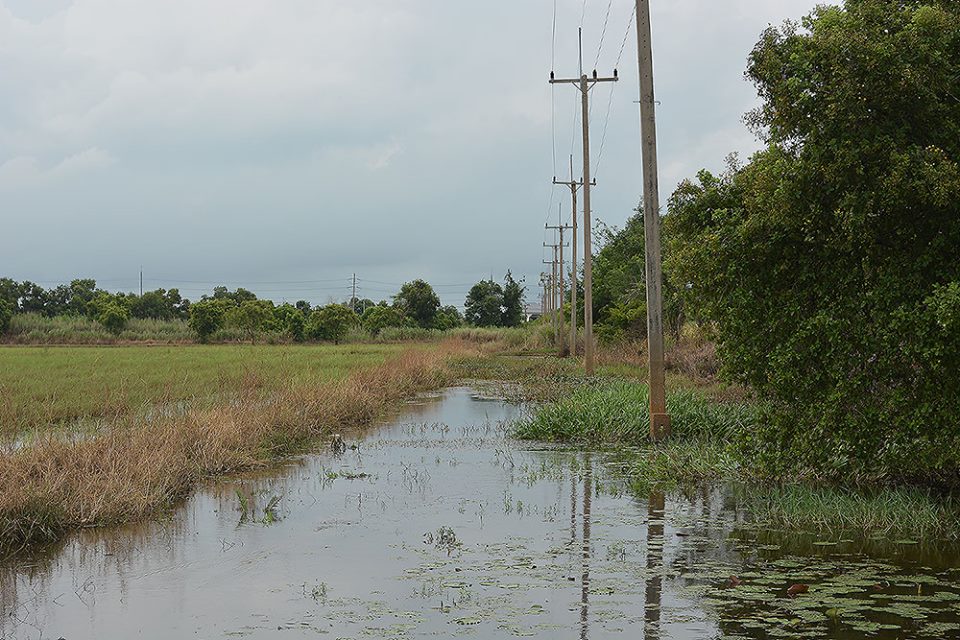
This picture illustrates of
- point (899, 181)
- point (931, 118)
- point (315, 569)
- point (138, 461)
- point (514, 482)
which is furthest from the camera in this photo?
point (514, 482)

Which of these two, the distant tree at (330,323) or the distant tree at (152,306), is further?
the distant tree at (152,306)

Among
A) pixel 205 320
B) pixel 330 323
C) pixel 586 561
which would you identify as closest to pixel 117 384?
pixel 586 561

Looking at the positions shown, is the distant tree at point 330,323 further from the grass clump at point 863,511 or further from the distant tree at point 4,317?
the grass clump at point 863,511

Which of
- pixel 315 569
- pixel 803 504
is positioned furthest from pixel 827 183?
pixel 315 569

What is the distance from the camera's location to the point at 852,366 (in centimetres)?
895

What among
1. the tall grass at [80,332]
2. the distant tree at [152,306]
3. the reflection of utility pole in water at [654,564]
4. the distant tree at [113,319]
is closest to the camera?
the reflection of utility pole in water at [654,564]

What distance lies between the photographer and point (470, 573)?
24.1 ft

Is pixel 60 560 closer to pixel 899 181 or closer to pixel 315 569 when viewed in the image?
pixel 315 569

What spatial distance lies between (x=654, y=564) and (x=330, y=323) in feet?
226

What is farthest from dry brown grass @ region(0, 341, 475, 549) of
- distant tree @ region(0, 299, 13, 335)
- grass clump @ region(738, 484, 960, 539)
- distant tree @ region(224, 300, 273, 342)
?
distant tree @ region(224, 300, 273, 342)

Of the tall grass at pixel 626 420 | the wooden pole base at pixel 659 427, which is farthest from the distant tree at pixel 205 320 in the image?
the wooden pole base at pixel 659 427

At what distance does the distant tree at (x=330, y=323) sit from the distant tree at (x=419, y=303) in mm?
15086

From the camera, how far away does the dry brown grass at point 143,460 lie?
870 centimetres

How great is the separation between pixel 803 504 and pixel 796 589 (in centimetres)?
294
